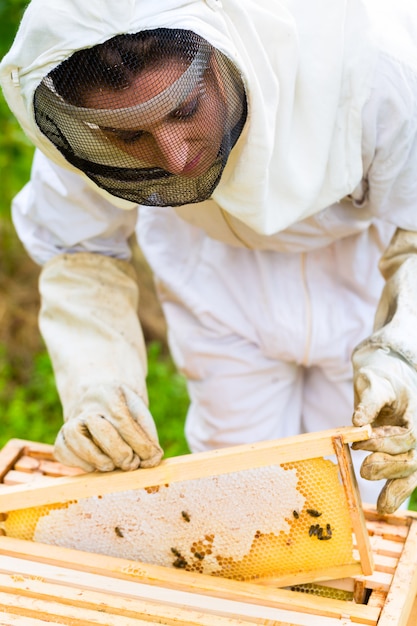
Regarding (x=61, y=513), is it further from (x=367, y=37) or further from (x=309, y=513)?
(x=367, y=37)

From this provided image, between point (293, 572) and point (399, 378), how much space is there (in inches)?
20.5

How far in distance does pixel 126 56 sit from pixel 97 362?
92cm

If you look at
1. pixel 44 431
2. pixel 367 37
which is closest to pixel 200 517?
pixel 367 37

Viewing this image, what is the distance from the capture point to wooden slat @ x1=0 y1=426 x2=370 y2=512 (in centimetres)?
192

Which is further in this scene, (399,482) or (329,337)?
(329,337)

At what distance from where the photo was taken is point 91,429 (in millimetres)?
2199

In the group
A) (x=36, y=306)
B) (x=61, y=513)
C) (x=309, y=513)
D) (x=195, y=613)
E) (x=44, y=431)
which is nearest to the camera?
(x=195, y=613)

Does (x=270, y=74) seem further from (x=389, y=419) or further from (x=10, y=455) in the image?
(x=10, y=455)

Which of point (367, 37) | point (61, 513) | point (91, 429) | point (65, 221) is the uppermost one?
point (367, 37)

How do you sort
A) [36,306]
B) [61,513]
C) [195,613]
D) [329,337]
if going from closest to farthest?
[195,613], [61,513], [329,337], [36,306]

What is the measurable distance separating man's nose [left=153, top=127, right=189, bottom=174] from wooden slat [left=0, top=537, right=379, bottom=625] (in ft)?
3.03

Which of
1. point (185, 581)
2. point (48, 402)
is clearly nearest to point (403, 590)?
point (185, 581)

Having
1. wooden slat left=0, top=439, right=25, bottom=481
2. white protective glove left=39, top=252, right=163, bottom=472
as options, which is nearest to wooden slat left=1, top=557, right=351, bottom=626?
white protective glove left=39, top=252, right=163, bottom=472

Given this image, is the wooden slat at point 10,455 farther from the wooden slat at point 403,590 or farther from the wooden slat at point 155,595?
the wooden slat at point 403,590
